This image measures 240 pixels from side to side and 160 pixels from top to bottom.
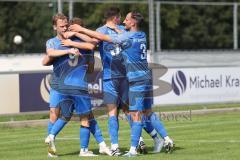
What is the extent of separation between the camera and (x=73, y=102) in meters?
13.5

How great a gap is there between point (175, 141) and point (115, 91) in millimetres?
2834

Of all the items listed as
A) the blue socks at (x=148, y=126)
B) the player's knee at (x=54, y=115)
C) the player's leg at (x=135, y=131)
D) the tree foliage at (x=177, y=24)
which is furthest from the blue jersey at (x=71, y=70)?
the tree foliage at (x=177, y=24)

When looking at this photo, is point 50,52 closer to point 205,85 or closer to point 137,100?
point 137,100

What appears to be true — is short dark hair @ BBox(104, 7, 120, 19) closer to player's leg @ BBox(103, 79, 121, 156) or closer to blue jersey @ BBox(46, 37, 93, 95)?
blue jersey @ BBox(46, 37, 93, 95)

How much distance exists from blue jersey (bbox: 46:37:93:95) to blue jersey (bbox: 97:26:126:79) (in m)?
0.28

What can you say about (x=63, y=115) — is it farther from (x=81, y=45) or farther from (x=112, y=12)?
(x=112, y=12)

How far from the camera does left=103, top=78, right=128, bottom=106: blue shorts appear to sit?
43.7 feet

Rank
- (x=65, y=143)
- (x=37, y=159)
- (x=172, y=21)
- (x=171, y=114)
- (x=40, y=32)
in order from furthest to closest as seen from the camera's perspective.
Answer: (x=40, y=32) < (x=172, y=21) < (x=171, y=114) < (x=65, y=143) < (x=37, y=159)

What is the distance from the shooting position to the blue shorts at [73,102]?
13305 mm

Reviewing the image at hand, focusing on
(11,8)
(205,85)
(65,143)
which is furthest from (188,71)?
(11,8)

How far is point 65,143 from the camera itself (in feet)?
52.2

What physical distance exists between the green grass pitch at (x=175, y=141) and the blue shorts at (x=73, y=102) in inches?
31.4

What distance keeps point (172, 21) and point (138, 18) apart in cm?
5081

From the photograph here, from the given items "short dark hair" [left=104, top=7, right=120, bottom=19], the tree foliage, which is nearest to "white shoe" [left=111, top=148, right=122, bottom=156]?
"short dark hair" [left=104, top=7, right=120, bottom=19]
